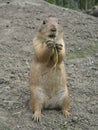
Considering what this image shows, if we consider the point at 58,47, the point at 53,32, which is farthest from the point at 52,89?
the point at 53,32

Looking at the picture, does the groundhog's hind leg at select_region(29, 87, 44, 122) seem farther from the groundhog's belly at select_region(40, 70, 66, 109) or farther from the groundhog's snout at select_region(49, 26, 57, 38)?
the groundhog's snout at select_region(49, 26, 57, 38)

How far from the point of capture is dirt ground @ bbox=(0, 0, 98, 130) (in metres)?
6.45

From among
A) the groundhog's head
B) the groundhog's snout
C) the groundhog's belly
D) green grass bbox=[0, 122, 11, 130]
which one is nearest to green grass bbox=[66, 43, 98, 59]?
the groundhog's belly

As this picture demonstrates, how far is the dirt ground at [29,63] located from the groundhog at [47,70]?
22 centimetres

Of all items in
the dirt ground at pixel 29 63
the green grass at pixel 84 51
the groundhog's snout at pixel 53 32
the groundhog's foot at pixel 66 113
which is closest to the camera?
the groundhog's snout at pixel 53 32

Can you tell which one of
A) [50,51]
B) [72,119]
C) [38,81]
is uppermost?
[50,51]

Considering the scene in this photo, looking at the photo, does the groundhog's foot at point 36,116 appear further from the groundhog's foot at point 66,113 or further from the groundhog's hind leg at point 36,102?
the groundhog's foot at point 66,113

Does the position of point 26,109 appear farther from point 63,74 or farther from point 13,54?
point 13,54

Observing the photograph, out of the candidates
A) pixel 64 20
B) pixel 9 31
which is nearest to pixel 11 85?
pixel 9 31

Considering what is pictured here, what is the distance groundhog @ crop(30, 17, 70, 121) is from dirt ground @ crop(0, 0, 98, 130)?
22 cm

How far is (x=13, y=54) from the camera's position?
953 centimetres

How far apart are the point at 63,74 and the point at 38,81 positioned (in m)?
0.41

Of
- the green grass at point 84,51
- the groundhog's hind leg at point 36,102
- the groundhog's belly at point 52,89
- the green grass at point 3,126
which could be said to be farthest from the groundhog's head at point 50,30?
the green grass at point 84,51

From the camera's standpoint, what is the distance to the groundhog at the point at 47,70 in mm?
6371
